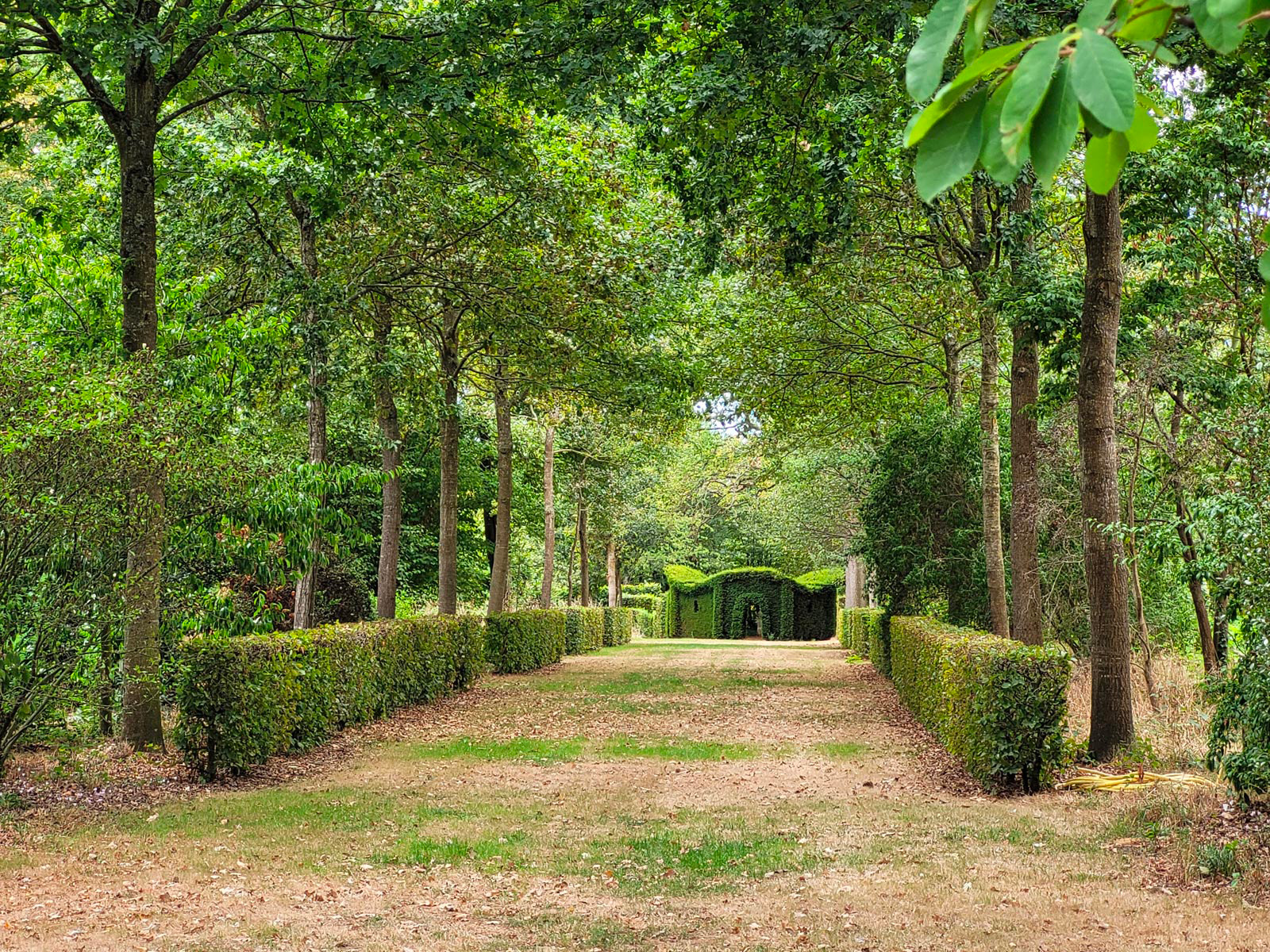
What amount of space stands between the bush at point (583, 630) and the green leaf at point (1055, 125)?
26.1m

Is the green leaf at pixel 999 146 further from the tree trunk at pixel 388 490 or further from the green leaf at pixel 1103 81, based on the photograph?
the tree trunk at pixel 388 490

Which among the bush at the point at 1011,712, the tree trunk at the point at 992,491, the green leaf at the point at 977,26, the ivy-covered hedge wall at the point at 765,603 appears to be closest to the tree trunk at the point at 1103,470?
the bush at the point at 1011,712

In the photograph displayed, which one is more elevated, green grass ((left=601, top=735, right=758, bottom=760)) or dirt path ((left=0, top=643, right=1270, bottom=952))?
dirt path ((left=0, top=643, right=1270, bottom=952))

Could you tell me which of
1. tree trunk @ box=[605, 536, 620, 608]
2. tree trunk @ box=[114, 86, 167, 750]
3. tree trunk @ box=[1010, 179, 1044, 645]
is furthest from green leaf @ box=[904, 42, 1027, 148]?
tree trunk @ box=[605, 536, 620, 608]

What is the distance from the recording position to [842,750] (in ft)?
38.3

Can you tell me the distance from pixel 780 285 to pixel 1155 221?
7844mm

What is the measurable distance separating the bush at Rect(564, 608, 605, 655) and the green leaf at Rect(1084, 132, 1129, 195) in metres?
25.9

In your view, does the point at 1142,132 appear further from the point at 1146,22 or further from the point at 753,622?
the point at 753,622

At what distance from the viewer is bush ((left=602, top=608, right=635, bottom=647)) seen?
1367 inches

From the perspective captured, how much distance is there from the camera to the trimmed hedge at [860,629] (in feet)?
77.4

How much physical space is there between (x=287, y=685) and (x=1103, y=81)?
10213mm

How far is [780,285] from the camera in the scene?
17.1 m

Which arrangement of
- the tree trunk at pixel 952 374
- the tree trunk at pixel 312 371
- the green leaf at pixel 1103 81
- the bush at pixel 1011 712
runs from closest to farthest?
the green leaf at pixel 1103 81 → the bush at pixel 1011 712 → the tree trunk at pixel 312 371 → the tree trunk at pixel 952 374

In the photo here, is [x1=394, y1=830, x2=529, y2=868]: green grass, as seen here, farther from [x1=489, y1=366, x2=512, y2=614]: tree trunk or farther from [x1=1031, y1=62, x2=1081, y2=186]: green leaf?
[x1=489, y1=366, x2=512, y2=614]: tree trunk
